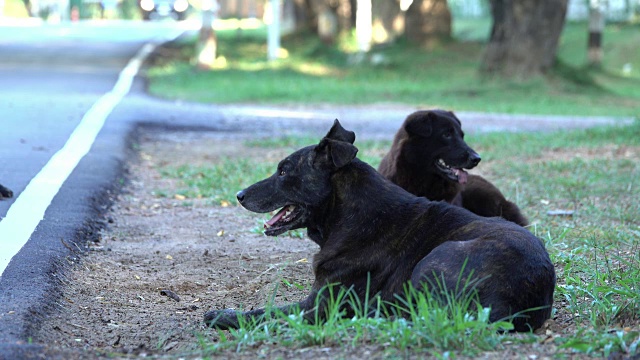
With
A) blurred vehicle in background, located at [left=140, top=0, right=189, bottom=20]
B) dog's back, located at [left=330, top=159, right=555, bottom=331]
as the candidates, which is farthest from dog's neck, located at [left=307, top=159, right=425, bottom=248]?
blurred vehicle in background, located at [left=140, top=0, right=189, bottom=20]

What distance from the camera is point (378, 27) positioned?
107ft

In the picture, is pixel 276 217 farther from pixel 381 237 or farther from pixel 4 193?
pixel 4 193

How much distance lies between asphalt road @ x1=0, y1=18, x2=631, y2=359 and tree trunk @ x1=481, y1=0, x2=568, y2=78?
16.1 ft

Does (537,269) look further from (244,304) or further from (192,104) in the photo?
(192,104)

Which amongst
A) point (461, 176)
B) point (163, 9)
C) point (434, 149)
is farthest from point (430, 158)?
point (163, 9)

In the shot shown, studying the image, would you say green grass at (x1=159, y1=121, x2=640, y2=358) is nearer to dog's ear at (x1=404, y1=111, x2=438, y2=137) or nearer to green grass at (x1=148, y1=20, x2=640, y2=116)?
dog's ear at (x1=404, y1=111, x2=438, y2=137)

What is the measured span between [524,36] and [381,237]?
17.9m

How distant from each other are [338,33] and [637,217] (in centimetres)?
2623

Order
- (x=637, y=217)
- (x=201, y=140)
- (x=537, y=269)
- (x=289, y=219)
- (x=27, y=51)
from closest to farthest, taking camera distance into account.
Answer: (x=537, y=269) → (x=289, y=219) → (x=637, y=217) → (x=201, y=140) → (x=27, y=51)

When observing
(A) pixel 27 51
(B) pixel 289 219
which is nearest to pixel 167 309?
(B) pixel 289 219

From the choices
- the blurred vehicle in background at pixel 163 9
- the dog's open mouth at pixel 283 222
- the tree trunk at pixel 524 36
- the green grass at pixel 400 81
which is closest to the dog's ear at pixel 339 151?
the dog's open mouth at pixel 283 222

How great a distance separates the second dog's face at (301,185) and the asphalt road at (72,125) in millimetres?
1367

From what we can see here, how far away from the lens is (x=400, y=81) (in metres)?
24.8

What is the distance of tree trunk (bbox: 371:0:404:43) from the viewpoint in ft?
105
